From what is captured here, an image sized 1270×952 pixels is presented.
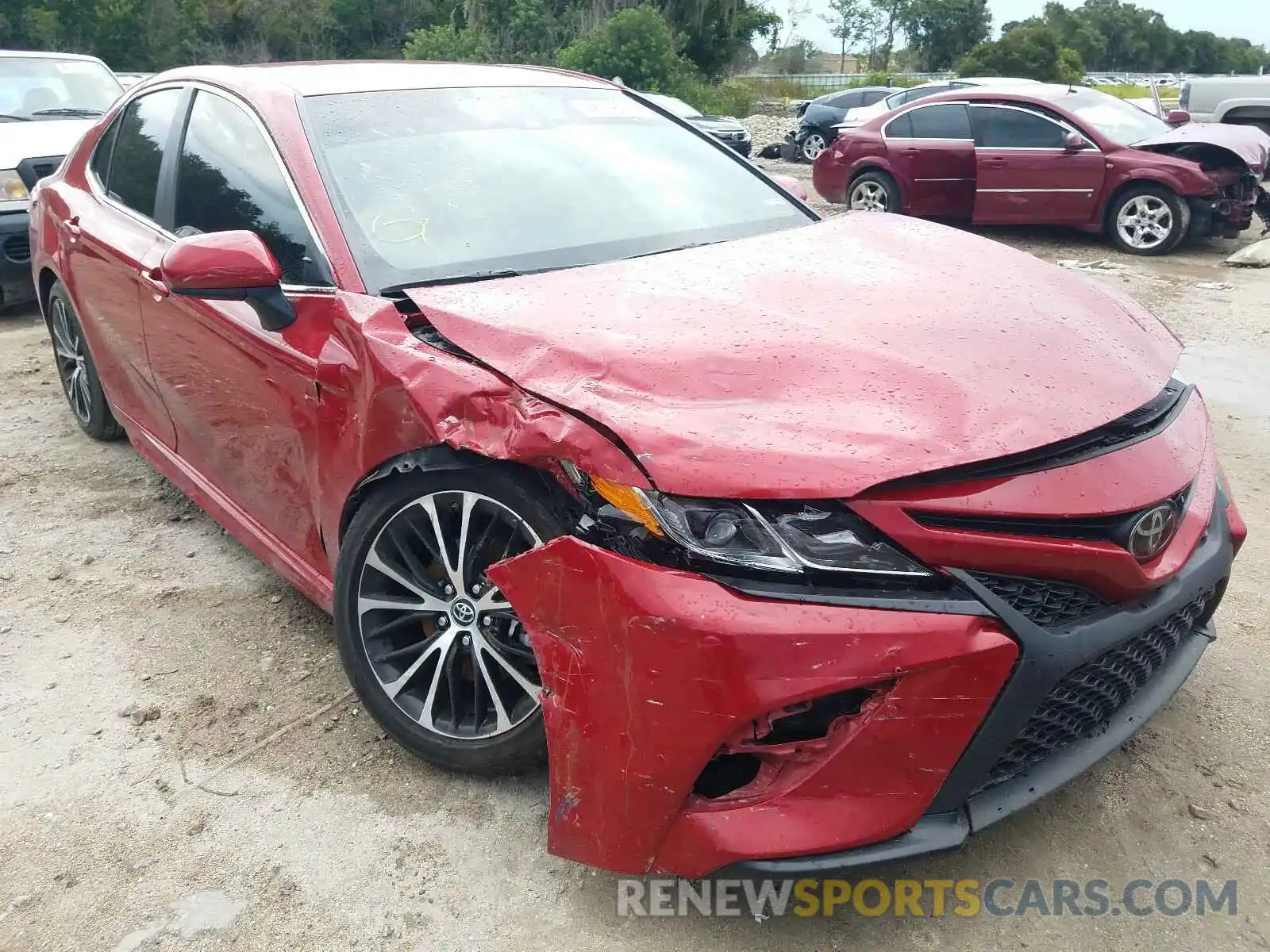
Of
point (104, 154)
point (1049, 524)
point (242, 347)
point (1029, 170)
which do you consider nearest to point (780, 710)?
point (1049, 524)

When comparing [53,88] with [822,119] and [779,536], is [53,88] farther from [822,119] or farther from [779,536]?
[822,119]

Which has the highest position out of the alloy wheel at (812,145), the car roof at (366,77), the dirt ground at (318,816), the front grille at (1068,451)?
the car roof at (366,77)

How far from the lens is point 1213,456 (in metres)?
2.38

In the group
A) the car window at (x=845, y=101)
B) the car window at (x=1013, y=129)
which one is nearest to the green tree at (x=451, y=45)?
the car window at (x=845, y=101)

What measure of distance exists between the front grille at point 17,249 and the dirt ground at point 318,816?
12.8 feet

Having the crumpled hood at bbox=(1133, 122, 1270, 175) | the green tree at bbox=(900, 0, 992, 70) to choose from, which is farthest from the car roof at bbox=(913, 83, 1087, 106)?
the green tree at bbox=(900, 0, 992, 70)

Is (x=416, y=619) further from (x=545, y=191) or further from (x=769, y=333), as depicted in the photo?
(x=545, y=191)

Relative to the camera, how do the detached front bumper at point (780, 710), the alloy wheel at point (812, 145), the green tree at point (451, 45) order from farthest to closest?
the green tree at point (451, 45) → the alloy wheel at point (812, 145) → the detached front bumper at point (780, 710)

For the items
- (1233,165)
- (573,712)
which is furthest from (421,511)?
(1233,165)

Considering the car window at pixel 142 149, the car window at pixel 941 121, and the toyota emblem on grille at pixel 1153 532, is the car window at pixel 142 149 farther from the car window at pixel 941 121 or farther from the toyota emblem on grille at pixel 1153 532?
the car window at pixel 941 121

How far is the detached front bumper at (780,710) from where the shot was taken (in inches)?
66.6

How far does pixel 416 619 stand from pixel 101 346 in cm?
239

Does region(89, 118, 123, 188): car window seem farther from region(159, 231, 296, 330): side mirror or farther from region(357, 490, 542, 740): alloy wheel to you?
region(357, 490, 542, 740): alloy wheel

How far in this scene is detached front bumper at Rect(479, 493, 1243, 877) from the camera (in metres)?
1.69
